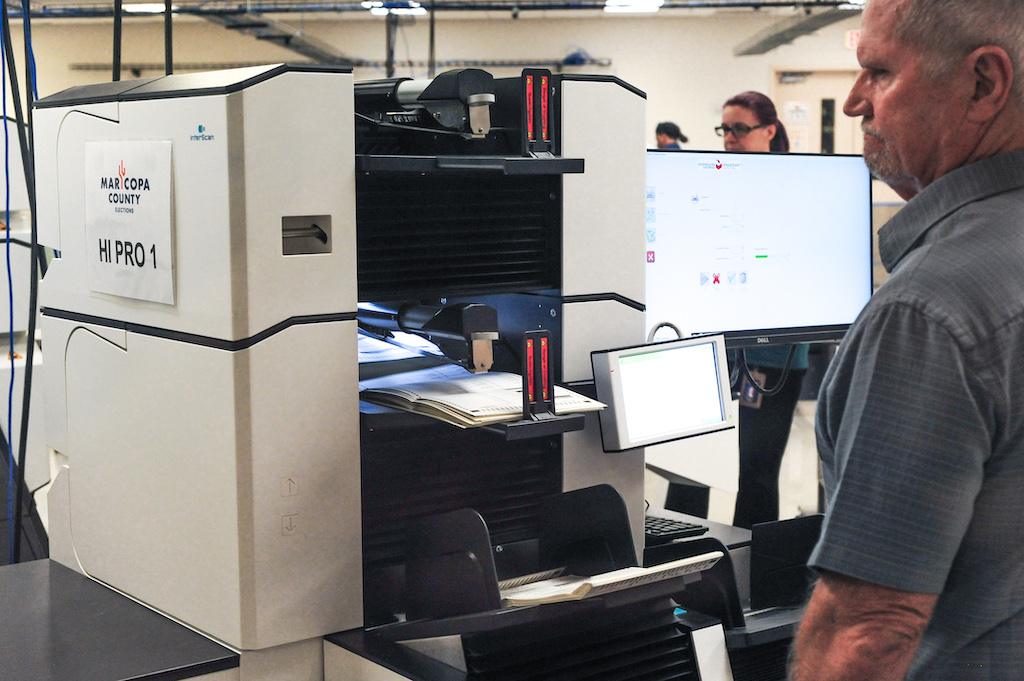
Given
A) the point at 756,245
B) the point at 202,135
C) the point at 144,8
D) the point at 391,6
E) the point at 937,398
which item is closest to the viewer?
the point at 937,398

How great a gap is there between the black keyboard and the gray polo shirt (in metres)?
0.89

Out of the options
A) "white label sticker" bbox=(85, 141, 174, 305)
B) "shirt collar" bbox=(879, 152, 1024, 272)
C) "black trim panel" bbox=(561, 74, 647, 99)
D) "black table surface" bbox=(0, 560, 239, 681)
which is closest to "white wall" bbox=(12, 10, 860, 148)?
"black trim panel" bbox=(561, 74, 647, 99)

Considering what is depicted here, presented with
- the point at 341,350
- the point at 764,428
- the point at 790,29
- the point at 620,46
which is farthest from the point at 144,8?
the point at 341,350

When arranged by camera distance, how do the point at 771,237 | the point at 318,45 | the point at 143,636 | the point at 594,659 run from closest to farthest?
the point at 594,659 → the point at 143,636 → the point at 771,237 → the point at 318,45

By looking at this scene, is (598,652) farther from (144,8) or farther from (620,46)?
(620,46)

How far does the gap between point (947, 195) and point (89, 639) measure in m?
1.18

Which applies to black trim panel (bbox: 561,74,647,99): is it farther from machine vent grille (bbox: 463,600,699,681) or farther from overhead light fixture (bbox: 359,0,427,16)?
overhead light fixture (bbox: 359,0,427,16)

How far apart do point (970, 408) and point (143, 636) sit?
1.09 meters

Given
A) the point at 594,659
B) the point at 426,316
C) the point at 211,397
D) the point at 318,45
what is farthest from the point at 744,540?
the point at 318,45

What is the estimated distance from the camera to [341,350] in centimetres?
133

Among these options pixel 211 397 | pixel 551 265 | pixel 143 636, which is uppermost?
pixel 551 265

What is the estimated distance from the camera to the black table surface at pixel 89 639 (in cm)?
126

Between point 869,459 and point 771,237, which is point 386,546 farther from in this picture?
point 771,237

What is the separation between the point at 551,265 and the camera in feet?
5.01
